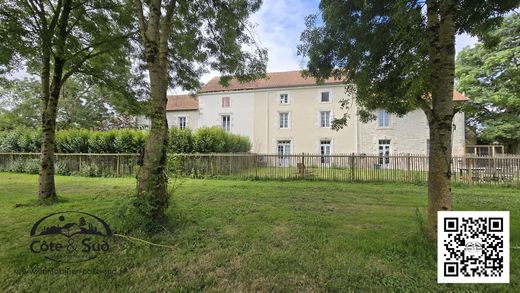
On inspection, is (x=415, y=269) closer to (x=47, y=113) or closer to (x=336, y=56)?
(x=336, y=56)

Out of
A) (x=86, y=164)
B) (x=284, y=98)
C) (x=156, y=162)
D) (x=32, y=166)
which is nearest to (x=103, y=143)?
(x=86, y=164)

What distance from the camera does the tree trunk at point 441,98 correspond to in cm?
308

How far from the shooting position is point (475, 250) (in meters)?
2.60

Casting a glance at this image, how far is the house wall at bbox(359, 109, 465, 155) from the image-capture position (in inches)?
699

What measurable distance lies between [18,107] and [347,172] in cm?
2966

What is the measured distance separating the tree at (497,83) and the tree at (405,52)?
18.2m

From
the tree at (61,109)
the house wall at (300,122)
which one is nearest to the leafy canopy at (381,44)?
the house wall at (300,122)

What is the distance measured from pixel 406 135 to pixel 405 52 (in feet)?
57.8

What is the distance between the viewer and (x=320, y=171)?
11.1m

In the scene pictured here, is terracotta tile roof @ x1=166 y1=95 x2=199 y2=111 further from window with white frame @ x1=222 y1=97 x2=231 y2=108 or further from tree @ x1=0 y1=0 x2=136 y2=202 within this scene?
tree @ x1=0 y1=0 x2=136 y2=202

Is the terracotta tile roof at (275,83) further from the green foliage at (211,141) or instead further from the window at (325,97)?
the green foliage at (211,141)

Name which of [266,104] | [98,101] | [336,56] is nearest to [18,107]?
[98,101]

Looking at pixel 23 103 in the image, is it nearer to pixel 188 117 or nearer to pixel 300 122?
pixel 188 117

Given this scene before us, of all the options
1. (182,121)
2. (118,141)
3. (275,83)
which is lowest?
(118,141)
